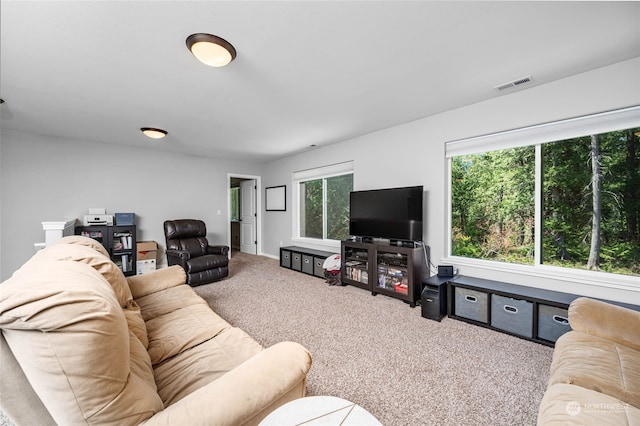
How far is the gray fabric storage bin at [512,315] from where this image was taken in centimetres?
238

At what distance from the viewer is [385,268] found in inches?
138

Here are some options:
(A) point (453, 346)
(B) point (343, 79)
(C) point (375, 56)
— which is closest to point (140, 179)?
(B) point (343, 79)

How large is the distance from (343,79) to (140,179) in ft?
14.9

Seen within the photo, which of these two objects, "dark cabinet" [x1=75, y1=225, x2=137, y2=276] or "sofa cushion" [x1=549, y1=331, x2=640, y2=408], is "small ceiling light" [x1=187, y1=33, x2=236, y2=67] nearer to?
"sofa cushion" [x1=549, y1=331, x2=640, y2=408]

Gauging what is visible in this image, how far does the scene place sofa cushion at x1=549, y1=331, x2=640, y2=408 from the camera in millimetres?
1169

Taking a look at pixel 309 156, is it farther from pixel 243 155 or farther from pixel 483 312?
pixel 483 312

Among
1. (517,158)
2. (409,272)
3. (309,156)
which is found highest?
(309,156)

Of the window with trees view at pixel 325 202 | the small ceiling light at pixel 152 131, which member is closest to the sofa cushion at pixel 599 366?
the window with trees view at pixel 325 202

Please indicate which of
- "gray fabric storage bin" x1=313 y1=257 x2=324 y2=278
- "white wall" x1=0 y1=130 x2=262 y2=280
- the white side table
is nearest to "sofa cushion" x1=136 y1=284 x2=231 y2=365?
the white side table

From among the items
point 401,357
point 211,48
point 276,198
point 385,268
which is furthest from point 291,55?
point 276,198

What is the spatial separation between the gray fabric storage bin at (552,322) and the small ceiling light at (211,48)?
3326 mm

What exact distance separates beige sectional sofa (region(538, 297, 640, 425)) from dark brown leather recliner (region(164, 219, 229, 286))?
4005 mm

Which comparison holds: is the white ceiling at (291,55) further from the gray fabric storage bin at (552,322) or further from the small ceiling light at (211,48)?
the gray fabric storage bin at (552,322)

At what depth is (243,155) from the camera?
18.9 feet
